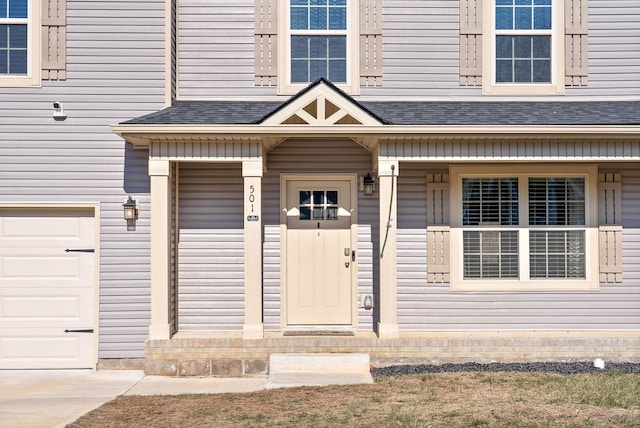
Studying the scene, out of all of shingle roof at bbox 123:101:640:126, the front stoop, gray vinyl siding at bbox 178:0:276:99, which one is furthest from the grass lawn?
gray vinyl siding at bbox 178:0:276:99

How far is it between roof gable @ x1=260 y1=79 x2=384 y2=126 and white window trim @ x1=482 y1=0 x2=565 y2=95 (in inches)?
79.0

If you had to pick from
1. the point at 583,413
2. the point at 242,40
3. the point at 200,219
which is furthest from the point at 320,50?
the point at 583,413

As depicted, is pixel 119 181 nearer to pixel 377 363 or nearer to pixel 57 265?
pixel 57 265

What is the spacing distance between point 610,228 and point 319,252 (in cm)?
382

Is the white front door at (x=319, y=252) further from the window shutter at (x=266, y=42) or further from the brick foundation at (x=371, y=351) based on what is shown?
the window shutter at (x=266, y=42)

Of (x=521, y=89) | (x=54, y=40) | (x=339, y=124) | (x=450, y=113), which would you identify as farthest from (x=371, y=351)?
(x=54, y=40)

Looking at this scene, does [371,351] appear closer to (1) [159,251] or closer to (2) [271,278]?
(2) [271,278]

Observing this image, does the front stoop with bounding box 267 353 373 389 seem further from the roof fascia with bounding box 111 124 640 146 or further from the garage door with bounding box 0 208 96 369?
the roof fascia with bounding box 111 124 640 146

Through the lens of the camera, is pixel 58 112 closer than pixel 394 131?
No

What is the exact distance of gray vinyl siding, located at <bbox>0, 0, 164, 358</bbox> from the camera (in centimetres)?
817

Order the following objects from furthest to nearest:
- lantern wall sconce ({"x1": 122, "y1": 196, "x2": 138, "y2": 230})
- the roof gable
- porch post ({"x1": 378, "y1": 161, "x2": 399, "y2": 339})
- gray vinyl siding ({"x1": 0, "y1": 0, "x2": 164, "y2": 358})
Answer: gray vinyl siding ({"x1": 0, "y1": 0, "x2": 164, "y2": 358})
lantern wall sconce ({"x1": 122, "y1": 196, "x2": 138, "y2": 230})
porch post ({"x1": 378, "y1": 161, "x2": 399, "y2": 339})
the roof gable

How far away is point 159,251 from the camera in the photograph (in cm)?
775

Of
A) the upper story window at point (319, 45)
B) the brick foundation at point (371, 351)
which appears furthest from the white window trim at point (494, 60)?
the brick foundation at point (371, 351)

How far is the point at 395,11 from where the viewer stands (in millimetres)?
8664
